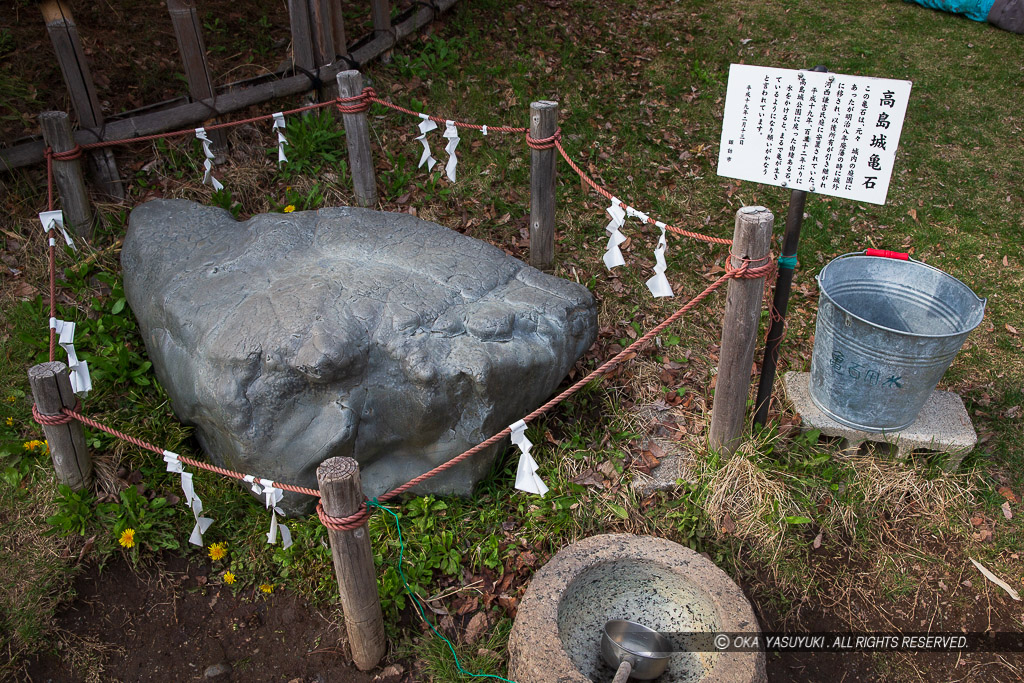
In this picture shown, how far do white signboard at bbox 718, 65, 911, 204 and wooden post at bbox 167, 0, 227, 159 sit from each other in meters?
4.11

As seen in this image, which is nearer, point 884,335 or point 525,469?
point 525,469

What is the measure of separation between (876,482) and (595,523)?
5.59 ft

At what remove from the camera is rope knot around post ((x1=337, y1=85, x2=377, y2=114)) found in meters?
5.38

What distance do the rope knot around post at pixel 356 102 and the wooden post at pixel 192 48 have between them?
3.87 feet

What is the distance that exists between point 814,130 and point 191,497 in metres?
3.63

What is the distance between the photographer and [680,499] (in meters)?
4.13

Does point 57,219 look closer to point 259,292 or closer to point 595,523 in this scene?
point 259,292

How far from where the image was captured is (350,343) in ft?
12.2

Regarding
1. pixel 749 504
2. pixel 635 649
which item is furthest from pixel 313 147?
pixel 635 649

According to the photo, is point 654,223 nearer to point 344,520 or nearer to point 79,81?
point 344,520

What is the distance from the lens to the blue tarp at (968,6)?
9688 mm

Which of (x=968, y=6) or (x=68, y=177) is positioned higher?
(x=968, y=6)

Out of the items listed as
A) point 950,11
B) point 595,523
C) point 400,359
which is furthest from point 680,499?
point 950,11

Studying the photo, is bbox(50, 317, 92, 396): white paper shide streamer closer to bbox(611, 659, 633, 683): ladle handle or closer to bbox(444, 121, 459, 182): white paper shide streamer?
bbox(444, 121, 459, 182): white paper shide streamer
